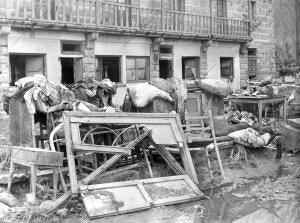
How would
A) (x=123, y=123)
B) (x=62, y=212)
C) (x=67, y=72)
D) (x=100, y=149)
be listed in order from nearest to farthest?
(x=62, y=212) → (x=100, y=149) → (x=123, y=123) → (x=67, y=72)

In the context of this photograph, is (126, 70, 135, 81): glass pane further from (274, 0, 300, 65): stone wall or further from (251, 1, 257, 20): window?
(274, 0, 300, 65): stone wall

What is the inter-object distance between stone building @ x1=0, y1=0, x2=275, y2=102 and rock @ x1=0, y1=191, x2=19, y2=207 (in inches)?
273

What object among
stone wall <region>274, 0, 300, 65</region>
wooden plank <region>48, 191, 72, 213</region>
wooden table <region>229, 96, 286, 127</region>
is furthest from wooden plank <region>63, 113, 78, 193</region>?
stone wall <region>274, 0, 300, 65</region>

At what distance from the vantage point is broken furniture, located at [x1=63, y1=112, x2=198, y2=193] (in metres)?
7.43

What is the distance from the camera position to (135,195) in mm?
7434

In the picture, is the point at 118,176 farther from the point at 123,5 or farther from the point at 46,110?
the point at 123,5

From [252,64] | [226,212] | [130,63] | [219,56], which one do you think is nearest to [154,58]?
[130,63]

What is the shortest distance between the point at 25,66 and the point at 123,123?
27.1ft

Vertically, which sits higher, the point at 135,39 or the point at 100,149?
the point at 135,39

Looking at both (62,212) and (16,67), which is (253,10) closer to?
(16,67)

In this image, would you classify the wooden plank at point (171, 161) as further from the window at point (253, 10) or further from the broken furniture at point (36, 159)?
the window at point (253, 10)

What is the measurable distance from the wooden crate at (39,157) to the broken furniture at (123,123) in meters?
0.21

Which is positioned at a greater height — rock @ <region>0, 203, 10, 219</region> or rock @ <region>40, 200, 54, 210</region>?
rock @ <region>40, 200, 54, 210</region>

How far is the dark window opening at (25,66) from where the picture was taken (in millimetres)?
14984
